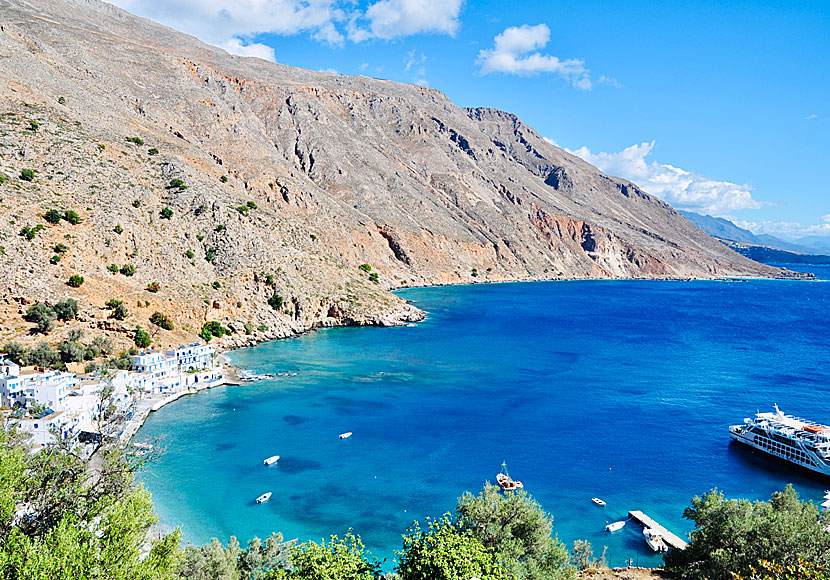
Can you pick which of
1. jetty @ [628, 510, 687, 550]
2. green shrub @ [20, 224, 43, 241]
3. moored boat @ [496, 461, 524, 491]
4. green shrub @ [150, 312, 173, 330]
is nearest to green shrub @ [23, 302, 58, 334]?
green shrub @ [150, 312, 173, 330]

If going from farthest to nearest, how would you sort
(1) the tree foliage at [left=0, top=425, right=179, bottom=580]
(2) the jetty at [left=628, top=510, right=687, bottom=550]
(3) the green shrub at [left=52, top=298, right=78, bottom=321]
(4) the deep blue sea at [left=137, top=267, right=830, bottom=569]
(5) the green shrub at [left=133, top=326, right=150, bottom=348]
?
(5) the green shrub at [left=133, top=326, right=150, bottom=348]
(3) the green shrub at [left=52, top=298, right=78, bottom=321]
(4) the deep blue sea at [left=137, top=267, right=830, bottom=569]
(2) the jetty at [left=628, top=510, right=687, bottom=550]
(1) the tree foliage at [left=0, top=425, right=179, bottom=580]

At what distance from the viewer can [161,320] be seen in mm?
72625

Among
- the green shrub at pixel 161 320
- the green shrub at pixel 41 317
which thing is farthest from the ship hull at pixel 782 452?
the green shrub at pixel 41 317

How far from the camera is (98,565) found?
52.7 ft

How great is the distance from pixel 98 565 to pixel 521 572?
15.1m

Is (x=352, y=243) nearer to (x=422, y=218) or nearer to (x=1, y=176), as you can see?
(x=422, y=218)

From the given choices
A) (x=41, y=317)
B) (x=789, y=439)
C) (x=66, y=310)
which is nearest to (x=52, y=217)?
(x=66, y=310)

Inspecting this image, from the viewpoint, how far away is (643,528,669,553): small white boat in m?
33.5

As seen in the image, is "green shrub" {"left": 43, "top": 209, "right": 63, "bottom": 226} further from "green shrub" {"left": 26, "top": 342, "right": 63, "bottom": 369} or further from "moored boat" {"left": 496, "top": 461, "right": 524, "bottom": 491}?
"moored boat" {"left": 496, "top": 461, "right": 524, "bottom": 491}

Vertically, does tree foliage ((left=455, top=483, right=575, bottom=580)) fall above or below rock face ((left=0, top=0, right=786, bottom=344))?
below

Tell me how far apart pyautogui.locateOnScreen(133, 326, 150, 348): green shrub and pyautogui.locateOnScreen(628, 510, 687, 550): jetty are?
2225 inches

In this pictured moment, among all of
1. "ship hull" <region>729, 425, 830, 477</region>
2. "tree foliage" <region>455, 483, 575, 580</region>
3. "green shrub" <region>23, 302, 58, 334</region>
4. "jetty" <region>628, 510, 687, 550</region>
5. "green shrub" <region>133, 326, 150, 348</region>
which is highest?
"green shrub" <region>23, 302, 58, 334</region>

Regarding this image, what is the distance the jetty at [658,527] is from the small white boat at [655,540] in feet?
1.03

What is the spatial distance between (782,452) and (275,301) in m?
72.1
